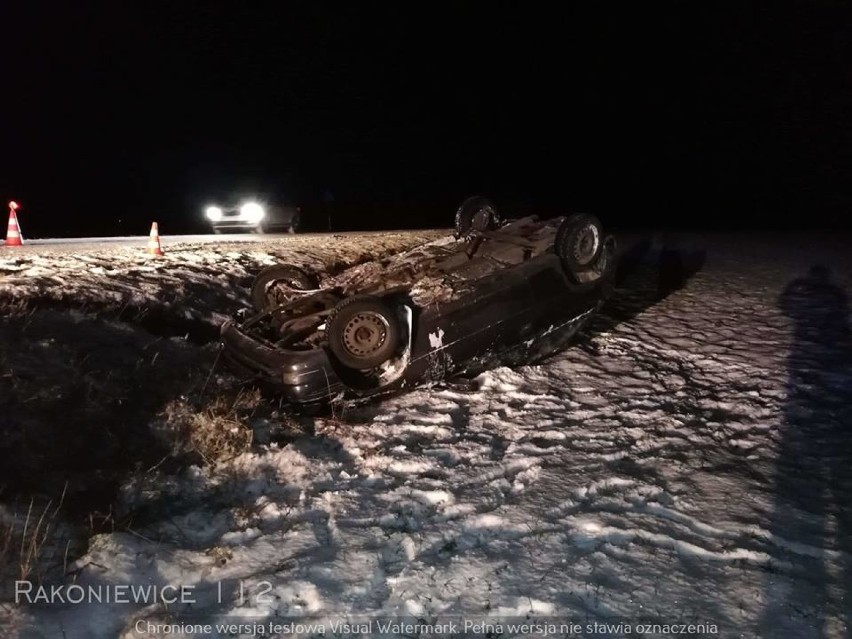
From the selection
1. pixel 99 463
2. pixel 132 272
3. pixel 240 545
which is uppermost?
pixel 132 272

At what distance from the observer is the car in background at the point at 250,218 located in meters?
14.0

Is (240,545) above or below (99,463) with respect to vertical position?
below

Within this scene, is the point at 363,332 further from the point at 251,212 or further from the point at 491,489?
the point at 251,212

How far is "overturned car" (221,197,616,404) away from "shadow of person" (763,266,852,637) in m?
2.09

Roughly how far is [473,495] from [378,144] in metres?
42.4

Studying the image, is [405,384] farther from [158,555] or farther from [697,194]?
[697,194]

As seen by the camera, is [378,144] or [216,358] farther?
[378,144]

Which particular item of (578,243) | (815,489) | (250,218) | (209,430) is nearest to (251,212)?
(250,218)

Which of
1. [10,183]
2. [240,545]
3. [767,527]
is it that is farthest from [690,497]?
[10,183]

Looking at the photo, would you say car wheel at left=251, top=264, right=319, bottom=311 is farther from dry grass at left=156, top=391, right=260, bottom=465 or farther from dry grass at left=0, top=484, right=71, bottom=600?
dry grass at left=0, top=484, right=71, bottom=600

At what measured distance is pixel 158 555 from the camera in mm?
3584

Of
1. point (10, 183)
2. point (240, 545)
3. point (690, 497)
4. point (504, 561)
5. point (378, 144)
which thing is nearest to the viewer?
point (504, 561)

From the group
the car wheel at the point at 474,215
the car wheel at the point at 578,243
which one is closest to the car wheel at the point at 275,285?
the car wheel at the point at 474,215

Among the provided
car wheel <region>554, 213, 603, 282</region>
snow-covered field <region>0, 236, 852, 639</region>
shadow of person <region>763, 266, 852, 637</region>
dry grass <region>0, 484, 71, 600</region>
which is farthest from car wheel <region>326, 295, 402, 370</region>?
shadow of person <region>763, 266, 852, 637</region>
